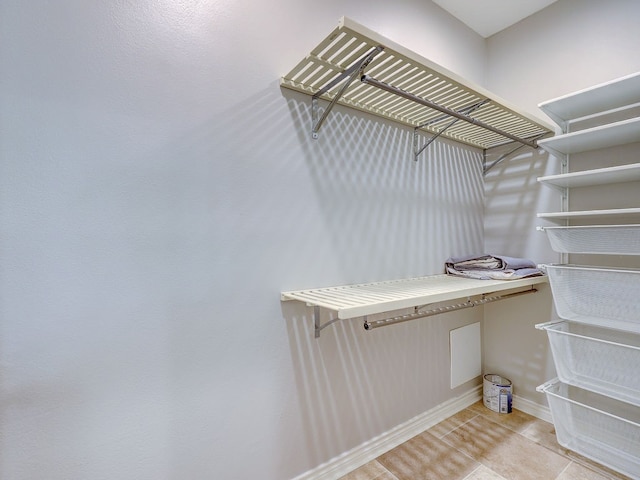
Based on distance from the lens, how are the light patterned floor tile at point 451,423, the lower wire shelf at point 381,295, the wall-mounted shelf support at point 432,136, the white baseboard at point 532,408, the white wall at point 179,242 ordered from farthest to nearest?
the white baseboard at point 532,408
the light patterned floor tile at point 451,423
the wall-mounted shelf support at point 432,136
the lower wire shelf at point 381,295
the white wall at point 179,242

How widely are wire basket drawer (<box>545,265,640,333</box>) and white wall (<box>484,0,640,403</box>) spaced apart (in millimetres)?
227

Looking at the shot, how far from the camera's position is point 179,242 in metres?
1.02

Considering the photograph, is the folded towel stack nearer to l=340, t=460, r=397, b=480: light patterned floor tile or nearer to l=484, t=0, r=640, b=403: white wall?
l=484, t=0, r=640, b=403: white wall

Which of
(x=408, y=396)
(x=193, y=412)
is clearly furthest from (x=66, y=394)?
(x=408, y=396)

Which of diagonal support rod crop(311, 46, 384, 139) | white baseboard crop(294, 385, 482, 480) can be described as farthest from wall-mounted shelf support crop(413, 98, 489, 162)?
white baseboard crop(294, 385, 482, 480)

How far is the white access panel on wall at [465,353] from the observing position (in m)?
1.90

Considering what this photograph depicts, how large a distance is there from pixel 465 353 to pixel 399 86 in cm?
167

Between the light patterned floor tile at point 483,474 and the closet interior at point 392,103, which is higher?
the closet interior at point 392,103

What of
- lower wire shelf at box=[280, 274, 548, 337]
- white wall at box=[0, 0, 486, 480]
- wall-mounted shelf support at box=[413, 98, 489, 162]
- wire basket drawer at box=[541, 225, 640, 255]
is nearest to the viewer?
white wall at box=[0, 0, 486, 480]

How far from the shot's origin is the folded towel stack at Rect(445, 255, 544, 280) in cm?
161

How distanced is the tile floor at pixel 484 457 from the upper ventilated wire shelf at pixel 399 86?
1.68m

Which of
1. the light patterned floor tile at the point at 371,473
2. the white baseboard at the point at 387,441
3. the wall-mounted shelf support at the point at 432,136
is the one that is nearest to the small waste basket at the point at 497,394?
the white baseboard at the point at 387,441

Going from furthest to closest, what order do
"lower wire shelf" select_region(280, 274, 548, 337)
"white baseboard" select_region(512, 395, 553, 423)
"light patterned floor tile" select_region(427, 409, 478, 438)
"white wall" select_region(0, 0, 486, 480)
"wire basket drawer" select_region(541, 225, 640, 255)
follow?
"white baseboard" select_region(512, 395, 553, 423) < "light patterned floor tile" select_region(427, 409, 478, 438) < "wire basket drawer" select_region(541, 225, 640, 255) < "lower wire shelf" select_region(280, 274, 548, 337) < "white wall" select_region(0, 0, 486, 480)

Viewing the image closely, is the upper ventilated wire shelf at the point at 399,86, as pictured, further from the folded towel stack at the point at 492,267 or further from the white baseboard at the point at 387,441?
the white baseboard at the point at 387,441
